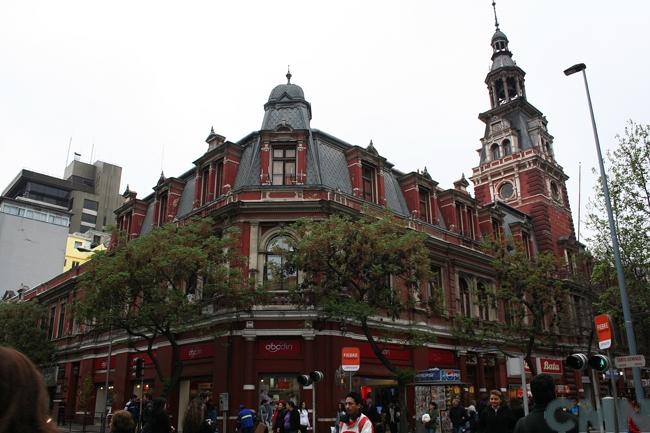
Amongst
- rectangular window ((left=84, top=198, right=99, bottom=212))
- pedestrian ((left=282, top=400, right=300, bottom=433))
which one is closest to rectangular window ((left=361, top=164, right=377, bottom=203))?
pedestrian ((left=282, top=400, right=300, bottom=433))

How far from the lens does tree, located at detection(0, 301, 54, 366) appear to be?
3891 centimetres

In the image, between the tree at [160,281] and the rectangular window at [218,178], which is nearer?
the tree at [160,281]

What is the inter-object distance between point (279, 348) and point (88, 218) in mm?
79957

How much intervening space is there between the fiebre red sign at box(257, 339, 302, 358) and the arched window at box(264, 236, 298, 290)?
8.37 feet

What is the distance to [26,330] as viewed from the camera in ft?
130

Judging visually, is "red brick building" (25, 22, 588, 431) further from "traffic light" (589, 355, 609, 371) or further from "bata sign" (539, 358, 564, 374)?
A: "traffic light" (589, 355, 609, 371)

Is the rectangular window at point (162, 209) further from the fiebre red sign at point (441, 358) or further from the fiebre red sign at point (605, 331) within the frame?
the fiebre red sign at point (605, 331)

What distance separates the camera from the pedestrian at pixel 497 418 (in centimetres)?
930

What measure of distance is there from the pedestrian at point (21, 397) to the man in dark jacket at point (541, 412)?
4.37 meters

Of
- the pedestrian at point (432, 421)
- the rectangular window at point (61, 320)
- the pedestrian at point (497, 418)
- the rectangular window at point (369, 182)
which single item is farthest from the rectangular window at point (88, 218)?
the pedestrian at point (497, 418)

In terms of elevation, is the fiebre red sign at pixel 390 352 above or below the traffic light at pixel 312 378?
above

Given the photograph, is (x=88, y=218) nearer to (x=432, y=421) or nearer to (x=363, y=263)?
(x=363, y=263)

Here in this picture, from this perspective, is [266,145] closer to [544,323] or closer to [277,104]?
[277,104]

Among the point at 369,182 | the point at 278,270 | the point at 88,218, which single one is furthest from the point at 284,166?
the point at 88,218
